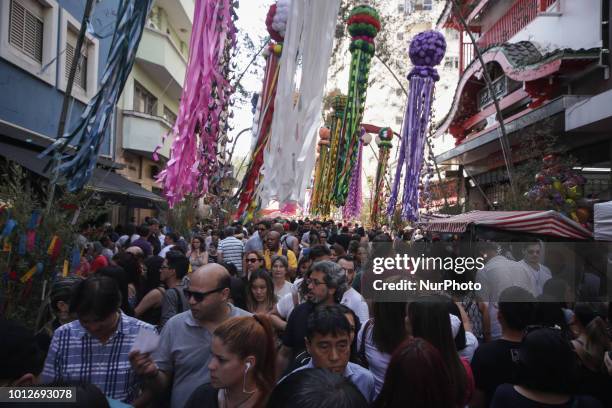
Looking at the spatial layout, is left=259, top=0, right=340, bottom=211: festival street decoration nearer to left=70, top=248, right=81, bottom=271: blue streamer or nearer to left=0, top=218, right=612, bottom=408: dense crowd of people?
left=0, top=218, right=612, bottom=408: dense crowd of people

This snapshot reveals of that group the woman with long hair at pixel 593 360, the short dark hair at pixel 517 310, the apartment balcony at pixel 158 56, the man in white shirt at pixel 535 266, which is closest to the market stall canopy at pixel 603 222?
the man in white shirt at pixel 535 266

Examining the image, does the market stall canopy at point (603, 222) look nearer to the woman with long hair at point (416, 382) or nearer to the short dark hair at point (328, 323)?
the short dark hair at point (328, 323)

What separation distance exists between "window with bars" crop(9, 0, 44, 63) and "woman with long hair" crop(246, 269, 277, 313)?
28.2ft

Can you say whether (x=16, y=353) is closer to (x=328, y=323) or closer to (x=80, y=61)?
(x=328, y=323)

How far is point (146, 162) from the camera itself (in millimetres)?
22359

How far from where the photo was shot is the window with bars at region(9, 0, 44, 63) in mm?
11023

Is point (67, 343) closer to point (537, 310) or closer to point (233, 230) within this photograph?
point (537, 310)

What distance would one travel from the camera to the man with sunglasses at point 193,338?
10.7 feet

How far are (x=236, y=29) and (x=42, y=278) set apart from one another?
3.64 m

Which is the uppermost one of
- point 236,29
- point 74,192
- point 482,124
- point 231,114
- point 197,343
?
point 482,124

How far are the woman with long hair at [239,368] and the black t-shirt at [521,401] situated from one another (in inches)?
46.0

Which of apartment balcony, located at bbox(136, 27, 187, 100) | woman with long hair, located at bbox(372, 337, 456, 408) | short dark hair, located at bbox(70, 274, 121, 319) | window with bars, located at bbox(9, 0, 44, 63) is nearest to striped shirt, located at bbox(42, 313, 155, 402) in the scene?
short dark hair, located at bbox(70, 274, 121, 319)

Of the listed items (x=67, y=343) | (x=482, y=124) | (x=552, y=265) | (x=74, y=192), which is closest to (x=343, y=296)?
(x=67, y=343)

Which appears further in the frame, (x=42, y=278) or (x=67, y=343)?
(x=42, y=278)
